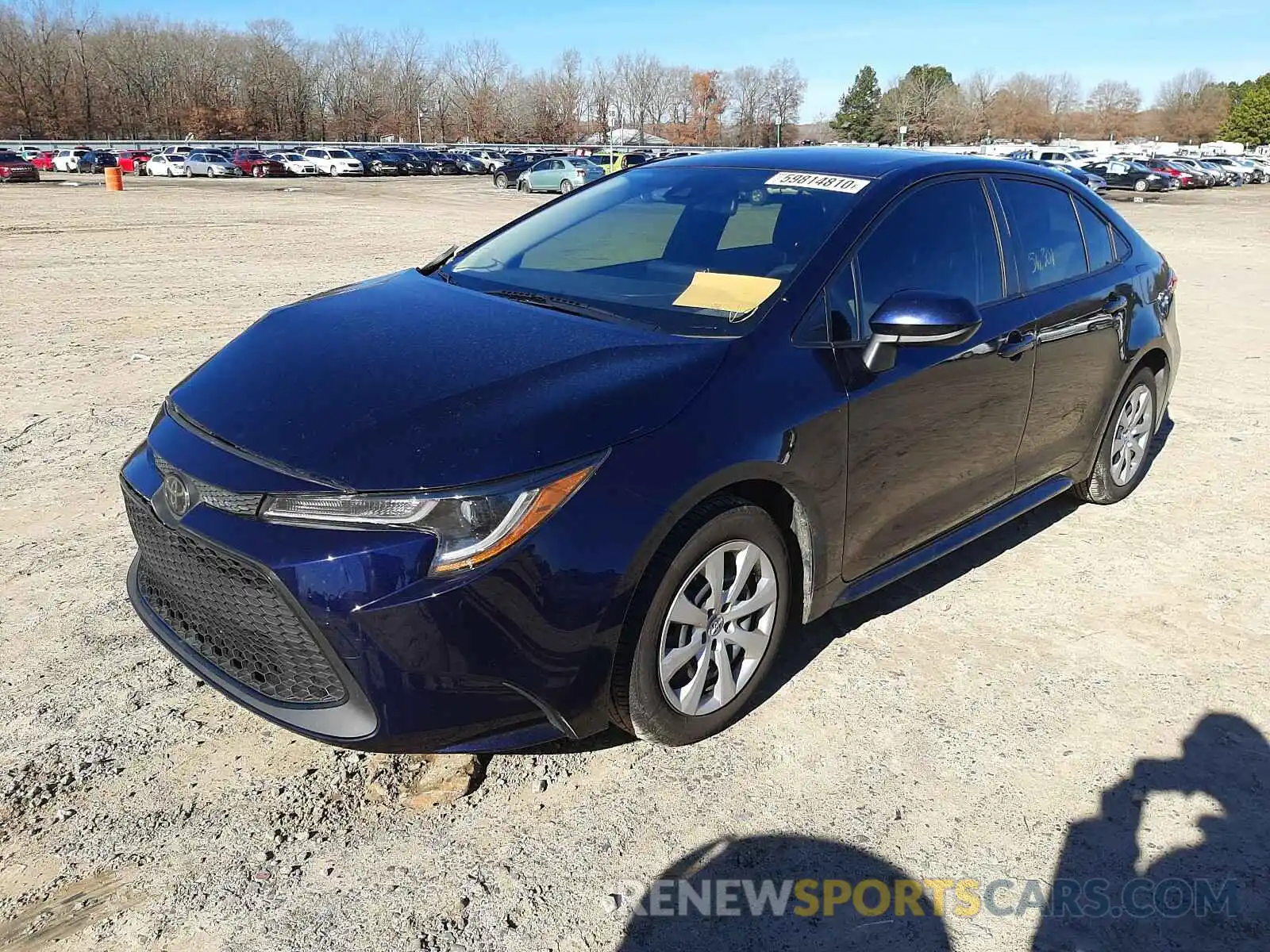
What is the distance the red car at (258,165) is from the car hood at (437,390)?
1997 inches

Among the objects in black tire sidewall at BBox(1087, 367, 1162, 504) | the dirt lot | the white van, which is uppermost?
the white van

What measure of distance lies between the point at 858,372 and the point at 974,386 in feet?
2.42

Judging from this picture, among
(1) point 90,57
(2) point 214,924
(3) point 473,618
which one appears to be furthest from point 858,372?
(1) point 90,57

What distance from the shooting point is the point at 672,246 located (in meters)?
3.77

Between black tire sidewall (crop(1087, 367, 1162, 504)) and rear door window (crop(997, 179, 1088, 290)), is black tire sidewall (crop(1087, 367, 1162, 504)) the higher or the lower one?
the lower one

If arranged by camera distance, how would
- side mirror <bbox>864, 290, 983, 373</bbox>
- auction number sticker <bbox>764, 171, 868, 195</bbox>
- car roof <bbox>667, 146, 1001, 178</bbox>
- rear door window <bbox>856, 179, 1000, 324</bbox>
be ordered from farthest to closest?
car roof <bbox>667, 146, 1001, 178</bbox> → auction number sticker <bbox>764, 171, 868, 195</bbox> → rear door window <bbox>856, 179, 1000, 324</bbox> → side mirror <bbox>864, 290, 983, 373</bbox>

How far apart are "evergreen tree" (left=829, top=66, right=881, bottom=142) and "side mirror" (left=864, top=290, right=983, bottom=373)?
139708mm

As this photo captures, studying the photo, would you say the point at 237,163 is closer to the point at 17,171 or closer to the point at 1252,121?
the point at 17,171

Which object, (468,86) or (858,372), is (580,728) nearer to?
(858,372)

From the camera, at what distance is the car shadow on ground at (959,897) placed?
7.79ft

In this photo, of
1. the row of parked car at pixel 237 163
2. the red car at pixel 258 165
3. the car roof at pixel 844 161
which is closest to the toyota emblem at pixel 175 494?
the car roof at pixel 844 161

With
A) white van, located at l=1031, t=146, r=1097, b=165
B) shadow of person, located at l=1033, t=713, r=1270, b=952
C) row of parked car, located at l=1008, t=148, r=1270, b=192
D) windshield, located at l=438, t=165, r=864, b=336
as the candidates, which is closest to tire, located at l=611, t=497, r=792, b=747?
windshield, located at l=438, t=165, r=864, b=336

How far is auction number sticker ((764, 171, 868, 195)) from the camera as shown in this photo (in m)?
3.57

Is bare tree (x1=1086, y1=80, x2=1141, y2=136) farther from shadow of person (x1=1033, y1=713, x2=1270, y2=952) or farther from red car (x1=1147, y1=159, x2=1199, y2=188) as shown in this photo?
shadow of person (x1=1033, y1=713, x2=1270, y2=952)
